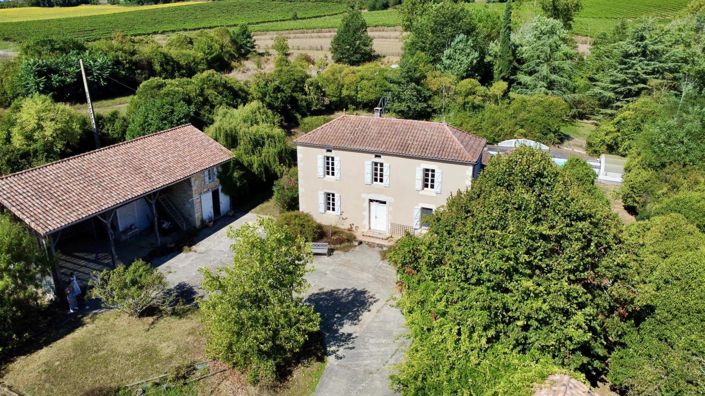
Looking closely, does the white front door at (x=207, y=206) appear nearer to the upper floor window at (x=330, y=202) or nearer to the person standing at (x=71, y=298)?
the upper floor window at (x=330, y=202)

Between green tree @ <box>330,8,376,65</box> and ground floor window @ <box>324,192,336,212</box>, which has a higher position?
green tree @ <box>330,8,376,65</box>

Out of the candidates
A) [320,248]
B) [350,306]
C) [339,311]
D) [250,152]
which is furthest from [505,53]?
[339,311]

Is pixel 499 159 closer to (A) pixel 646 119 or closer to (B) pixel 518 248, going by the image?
(B) pixel 518 248

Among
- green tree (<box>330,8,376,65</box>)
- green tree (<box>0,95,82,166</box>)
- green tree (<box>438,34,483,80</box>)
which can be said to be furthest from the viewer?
green tree (<box>330,8,376,65</box>)

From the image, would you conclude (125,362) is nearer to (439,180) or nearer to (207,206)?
(207,206)

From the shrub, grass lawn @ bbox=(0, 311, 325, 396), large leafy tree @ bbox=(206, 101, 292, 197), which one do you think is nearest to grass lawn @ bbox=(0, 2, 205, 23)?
the shrub

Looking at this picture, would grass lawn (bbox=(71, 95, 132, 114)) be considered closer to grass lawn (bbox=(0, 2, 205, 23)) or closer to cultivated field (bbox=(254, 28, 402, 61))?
cultivated field (bbox=(254, 28, 402, 61))

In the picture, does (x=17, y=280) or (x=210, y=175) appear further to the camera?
(x=210, y=175)
